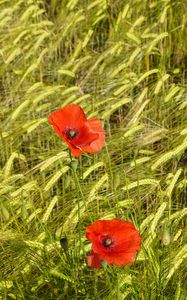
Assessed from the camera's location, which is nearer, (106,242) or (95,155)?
(106,242)

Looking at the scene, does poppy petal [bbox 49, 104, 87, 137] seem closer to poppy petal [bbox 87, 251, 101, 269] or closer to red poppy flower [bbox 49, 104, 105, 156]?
red poppy flower [bbox 49, 104, 105, 156]

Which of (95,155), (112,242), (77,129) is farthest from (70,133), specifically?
(95,155)

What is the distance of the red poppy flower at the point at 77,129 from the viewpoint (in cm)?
157

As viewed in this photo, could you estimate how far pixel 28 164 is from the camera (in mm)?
2506

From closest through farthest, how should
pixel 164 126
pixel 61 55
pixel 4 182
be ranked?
pixel 4 182 → pixel 164 126 → pixel 61 55

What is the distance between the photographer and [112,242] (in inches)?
58.1

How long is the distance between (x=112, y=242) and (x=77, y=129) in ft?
0.89

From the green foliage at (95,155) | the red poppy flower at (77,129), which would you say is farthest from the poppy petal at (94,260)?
the red poppy flower at (77,129)

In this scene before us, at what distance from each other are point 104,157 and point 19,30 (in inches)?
33.6

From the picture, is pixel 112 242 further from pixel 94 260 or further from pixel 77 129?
pixel 77 129

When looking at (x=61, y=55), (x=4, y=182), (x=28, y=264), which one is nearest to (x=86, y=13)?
(x=61, y=55)

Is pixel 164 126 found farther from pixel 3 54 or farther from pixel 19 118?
pixel 3 54

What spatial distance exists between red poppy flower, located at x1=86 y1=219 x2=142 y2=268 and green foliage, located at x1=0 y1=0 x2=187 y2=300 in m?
0.10

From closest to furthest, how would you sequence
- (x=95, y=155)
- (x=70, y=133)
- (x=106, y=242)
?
1. (x=106, y=242)
2. (x=70, y=133)
3. (x=95, y=155)
